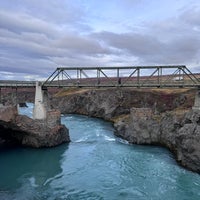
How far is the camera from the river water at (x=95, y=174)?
4000cm

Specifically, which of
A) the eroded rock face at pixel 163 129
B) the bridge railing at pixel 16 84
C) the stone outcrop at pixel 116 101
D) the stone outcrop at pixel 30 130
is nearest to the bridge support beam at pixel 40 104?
the stone outcrop at pixel 30 130

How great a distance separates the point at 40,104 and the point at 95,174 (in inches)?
1107

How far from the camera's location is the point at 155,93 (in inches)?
4409

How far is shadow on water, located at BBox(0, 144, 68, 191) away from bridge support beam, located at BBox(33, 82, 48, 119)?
807 cm

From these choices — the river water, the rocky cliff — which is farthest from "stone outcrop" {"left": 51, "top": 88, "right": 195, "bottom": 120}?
the river water

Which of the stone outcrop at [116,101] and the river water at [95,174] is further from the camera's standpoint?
the stone outcrop at [116,101]

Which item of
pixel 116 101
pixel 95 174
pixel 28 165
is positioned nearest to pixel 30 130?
pixel 28 165

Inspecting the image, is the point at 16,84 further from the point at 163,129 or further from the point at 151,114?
the point at 163,129

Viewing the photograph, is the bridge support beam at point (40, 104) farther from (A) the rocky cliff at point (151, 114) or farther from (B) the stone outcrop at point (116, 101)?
(B) the stone outcrop at point (116, 101)

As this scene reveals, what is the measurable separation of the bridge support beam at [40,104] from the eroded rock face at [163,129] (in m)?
20.7

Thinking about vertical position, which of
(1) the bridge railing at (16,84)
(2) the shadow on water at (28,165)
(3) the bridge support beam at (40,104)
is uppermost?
(1) the bridge railing at (16,84)

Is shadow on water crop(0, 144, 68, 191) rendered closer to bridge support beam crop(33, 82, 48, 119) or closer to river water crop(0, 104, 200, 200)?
river water crop(0, 104, 200, 200)

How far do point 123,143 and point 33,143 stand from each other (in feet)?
68.7

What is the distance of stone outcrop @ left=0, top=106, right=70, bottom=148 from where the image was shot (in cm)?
6250
